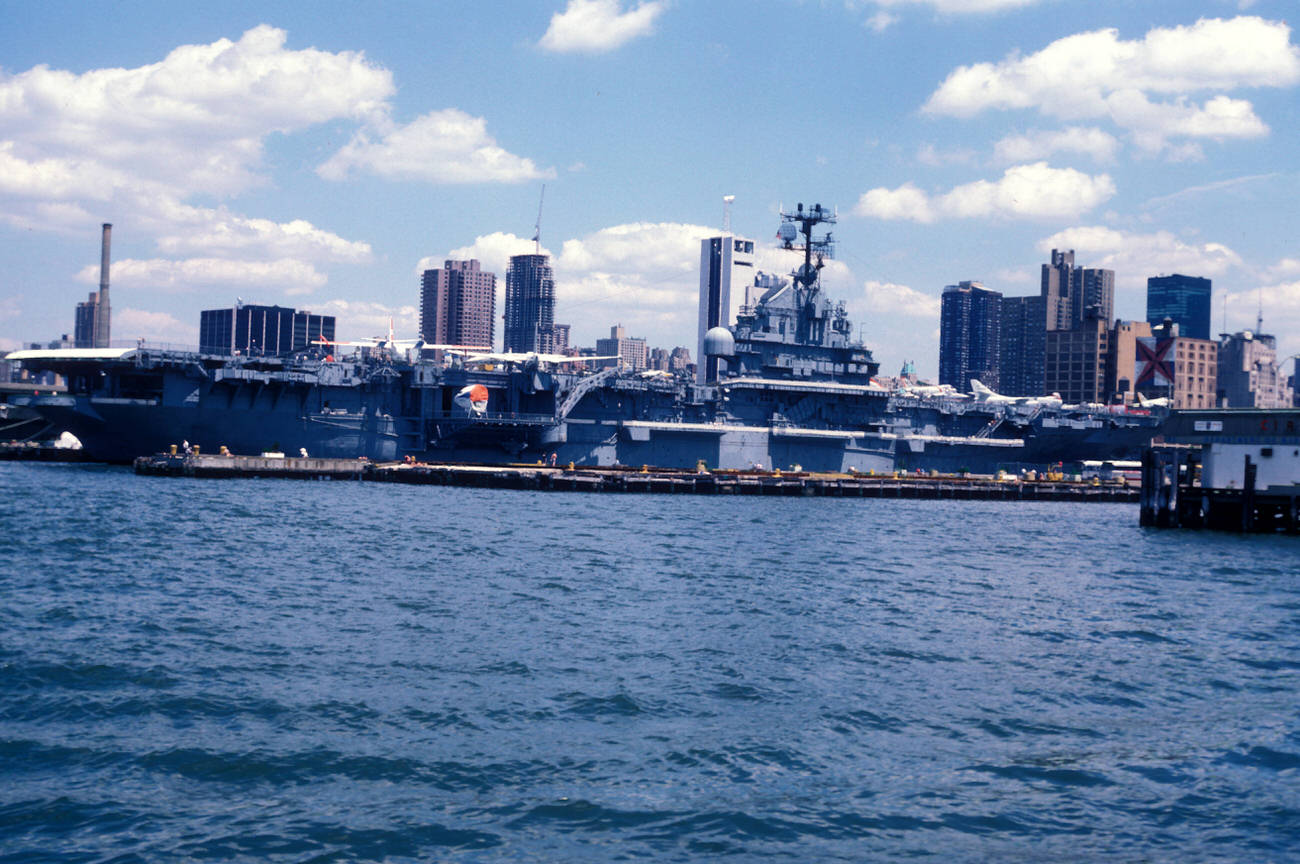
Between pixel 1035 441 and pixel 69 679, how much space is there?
6399cm

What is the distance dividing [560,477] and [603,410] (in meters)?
8.65

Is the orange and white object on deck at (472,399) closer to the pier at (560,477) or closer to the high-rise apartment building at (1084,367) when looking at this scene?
the pier at (560,477)

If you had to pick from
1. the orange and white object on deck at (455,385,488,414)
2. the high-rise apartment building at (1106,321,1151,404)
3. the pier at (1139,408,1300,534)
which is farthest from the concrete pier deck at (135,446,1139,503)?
the high-rise apartment building at (1106,321,1151,404)


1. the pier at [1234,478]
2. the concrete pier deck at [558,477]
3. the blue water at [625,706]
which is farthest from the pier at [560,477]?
the blue water at [625,706]

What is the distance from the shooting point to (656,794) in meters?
11.8

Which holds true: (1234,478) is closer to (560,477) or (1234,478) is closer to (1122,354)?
(560,477)

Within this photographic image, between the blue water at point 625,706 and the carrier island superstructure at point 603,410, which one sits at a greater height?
the carrier island superstructure at point 603,410

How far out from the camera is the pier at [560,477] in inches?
2114

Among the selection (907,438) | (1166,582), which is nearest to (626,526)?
(1166,582)

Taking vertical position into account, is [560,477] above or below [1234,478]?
below

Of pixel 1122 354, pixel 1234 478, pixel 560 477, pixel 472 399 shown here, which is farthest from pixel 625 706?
pixel 1122 354

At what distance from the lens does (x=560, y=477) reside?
54469 mm

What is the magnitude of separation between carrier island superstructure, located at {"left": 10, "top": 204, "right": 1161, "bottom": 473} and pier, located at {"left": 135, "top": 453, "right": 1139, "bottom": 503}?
7.43ft

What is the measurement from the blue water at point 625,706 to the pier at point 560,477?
2368cm
